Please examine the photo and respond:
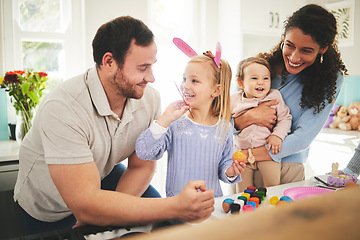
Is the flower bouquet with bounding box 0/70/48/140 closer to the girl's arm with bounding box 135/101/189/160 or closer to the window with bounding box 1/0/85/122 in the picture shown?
the window with bounding box 1/0/85/122

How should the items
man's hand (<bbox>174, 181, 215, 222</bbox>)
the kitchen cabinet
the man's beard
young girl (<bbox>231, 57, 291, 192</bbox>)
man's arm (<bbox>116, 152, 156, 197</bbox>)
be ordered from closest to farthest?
man's hand (<bbox>174, 181, 215, 222</bbox>) < the man's beard < man's arm (<bbox>116, 152, 156, 197</bbox>) < young girl (<bbox>231, 57, 291, 192</bbox>) < the kitchen cabinet

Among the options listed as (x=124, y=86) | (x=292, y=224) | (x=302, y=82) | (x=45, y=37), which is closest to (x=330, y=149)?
(x=302, y=82)

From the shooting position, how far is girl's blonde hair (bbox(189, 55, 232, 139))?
143 centimetres

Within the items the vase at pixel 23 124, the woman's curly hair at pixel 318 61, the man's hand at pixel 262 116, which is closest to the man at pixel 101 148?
the man's hand at pixel 262 116

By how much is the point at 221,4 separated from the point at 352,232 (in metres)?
3.75

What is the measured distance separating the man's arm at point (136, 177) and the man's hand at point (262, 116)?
525 mm

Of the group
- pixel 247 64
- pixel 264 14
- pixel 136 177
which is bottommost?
pixel 136 177

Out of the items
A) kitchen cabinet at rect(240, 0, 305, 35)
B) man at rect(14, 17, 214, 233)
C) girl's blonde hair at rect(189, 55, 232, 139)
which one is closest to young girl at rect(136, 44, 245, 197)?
girl's blonde hair at rect(189, 55, 232, 139)

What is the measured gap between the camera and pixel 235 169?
1294 millimetres

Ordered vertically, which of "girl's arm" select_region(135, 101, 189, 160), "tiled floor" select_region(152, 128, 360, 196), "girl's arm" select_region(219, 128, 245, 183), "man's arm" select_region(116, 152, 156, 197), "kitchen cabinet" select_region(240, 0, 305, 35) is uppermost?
"kitchen cabinet" select_region(240, 0, 305, 35)

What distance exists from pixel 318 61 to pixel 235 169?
0.69 meters

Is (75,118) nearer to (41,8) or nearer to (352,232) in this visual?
(352,232)

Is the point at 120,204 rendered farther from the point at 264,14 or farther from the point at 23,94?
the point at 264,14

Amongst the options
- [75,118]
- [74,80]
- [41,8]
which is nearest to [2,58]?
[41,8]
